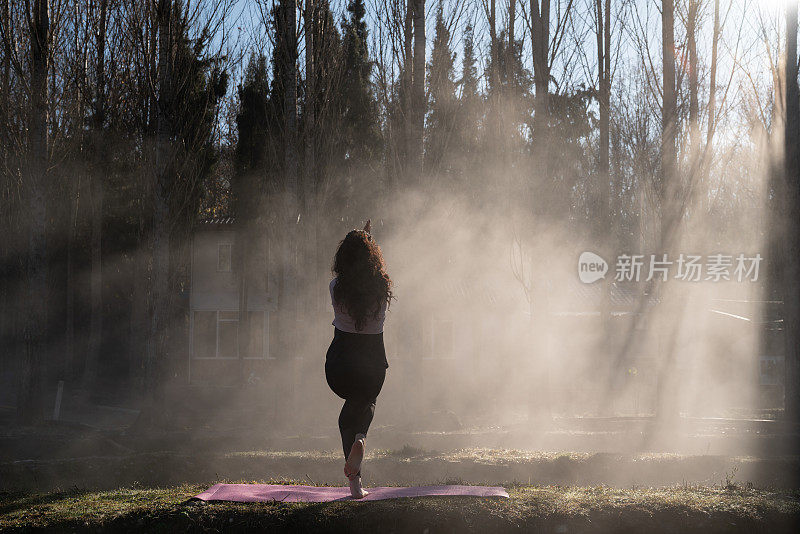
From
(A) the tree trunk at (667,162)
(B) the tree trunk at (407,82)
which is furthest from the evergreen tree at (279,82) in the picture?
(A) the tree trunk at (667,162)

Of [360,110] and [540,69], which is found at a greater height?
[360,110]

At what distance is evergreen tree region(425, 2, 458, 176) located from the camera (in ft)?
56.6

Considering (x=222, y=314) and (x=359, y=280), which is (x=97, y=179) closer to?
(x=222, y=314)

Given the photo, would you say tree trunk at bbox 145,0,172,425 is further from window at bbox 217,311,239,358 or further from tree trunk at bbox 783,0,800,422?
window at bbox 217,311,239,358

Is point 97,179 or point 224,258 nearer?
point 97,179

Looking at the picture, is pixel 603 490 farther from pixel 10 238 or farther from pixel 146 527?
pixel 10 238

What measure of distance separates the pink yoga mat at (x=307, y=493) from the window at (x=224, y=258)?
2325cm

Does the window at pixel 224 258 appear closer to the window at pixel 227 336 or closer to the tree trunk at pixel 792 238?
the window at pixel 227 336

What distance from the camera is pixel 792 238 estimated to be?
14.4 m

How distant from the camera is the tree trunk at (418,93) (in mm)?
16844

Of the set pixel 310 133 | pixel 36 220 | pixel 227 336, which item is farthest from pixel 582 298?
pixel 36 220

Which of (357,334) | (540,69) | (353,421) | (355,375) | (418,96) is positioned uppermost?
(540,69)

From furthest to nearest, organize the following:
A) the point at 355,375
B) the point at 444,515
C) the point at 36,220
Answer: the point at 36,220
the point at 355,375
the point at 444,515

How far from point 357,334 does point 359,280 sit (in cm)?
42
